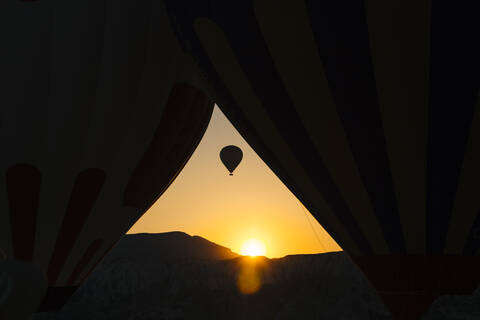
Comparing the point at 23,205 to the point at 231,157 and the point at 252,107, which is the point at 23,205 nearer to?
the point at 252,107

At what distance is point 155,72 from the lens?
594cm

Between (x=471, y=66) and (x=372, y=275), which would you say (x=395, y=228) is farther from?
(x=471, y=66)

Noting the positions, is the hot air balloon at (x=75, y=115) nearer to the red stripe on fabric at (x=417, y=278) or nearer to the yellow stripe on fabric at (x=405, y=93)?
the yellow stripe on fabric at (x=405, y=93)

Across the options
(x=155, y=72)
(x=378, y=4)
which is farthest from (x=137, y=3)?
(x=378, y=4)

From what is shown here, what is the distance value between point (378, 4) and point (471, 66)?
70 centimetres

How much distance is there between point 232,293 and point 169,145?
49332 mm

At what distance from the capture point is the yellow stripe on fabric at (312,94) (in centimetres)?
365

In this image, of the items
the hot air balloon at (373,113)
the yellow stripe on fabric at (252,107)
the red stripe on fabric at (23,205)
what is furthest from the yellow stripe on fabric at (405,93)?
the red stripe on fabric at (23,205)

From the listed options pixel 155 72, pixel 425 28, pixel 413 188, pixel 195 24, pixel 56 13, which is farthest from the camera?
pixel 155 72

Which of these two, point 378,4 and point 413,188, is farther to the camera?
point 413,188

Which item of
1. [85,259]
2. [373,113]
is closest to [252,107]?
[373,113]

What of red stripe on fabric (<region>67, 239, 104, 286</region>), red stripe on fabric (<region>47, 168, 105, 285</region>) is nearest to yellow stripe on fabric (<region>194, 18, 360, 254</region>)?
red stripe on fabric (<region>47, 168, 105, 285</region>)

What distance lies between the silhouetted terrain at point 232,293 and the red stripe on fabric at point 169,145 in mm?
44234

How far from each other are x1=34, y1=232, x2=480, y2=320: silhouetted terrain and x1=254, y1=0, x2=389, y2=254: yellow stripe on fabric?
46328 millimetres
